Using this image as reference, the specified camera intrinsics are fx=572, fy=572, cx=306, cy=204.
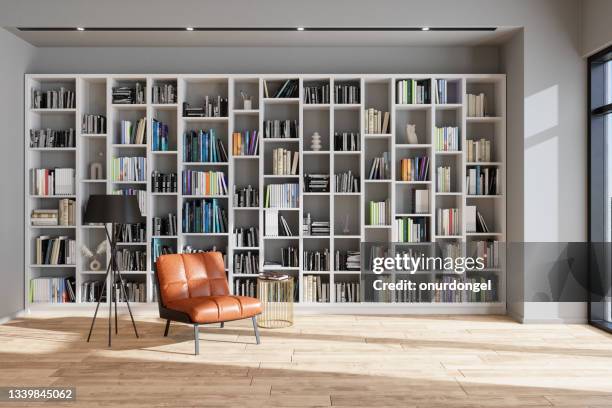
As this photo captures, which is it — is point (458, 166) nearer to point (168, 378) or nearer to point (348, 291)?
point (348, 291)

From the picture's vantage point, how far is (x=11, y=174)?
628cm

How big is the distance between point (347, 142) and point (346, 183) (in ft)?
1.56

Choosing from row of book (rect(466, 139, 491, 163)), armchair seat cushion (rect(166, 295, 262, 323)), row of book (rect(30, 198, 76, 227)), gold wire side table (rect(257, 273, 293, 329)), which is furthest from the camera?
row of book (rect(466, 139, 491, 163))

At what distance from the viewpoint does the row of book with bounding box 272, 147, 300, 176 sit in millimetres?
6613

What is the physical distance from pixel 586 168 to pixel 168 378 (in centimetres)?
467

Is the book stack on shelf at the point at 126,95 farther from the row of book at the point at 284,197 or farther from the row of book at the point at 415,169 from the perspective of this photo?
the row of book at the point at 415,169

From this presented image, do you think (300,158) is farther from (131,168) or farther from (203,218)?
(131,168)

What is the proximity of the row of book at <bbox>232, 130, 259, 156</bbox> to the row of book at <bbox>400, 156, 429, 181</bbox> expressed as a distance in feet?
5.64

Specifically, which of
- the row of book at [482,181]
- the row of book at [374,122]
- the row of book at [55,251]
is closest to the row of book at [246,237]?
the row of book at [374,122]

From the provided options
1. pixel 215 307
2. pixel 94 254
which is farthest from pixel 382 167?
pixel 94 254

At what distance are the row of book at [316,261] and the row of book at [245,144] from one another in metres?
1.34

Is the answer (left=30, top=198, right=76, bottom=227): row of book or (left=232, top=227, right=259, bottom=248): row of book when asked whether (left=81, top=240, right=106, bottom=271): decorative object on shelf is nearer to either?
(left=30, top=198, right=76, bottom=227): row of book

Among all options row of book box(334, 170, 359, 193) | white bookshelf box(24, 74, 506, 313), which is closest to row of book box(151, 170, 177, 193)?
white bookshelf box(24, 74, 506, 313)

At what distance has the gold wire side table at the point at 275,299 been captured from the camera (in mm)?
5953
